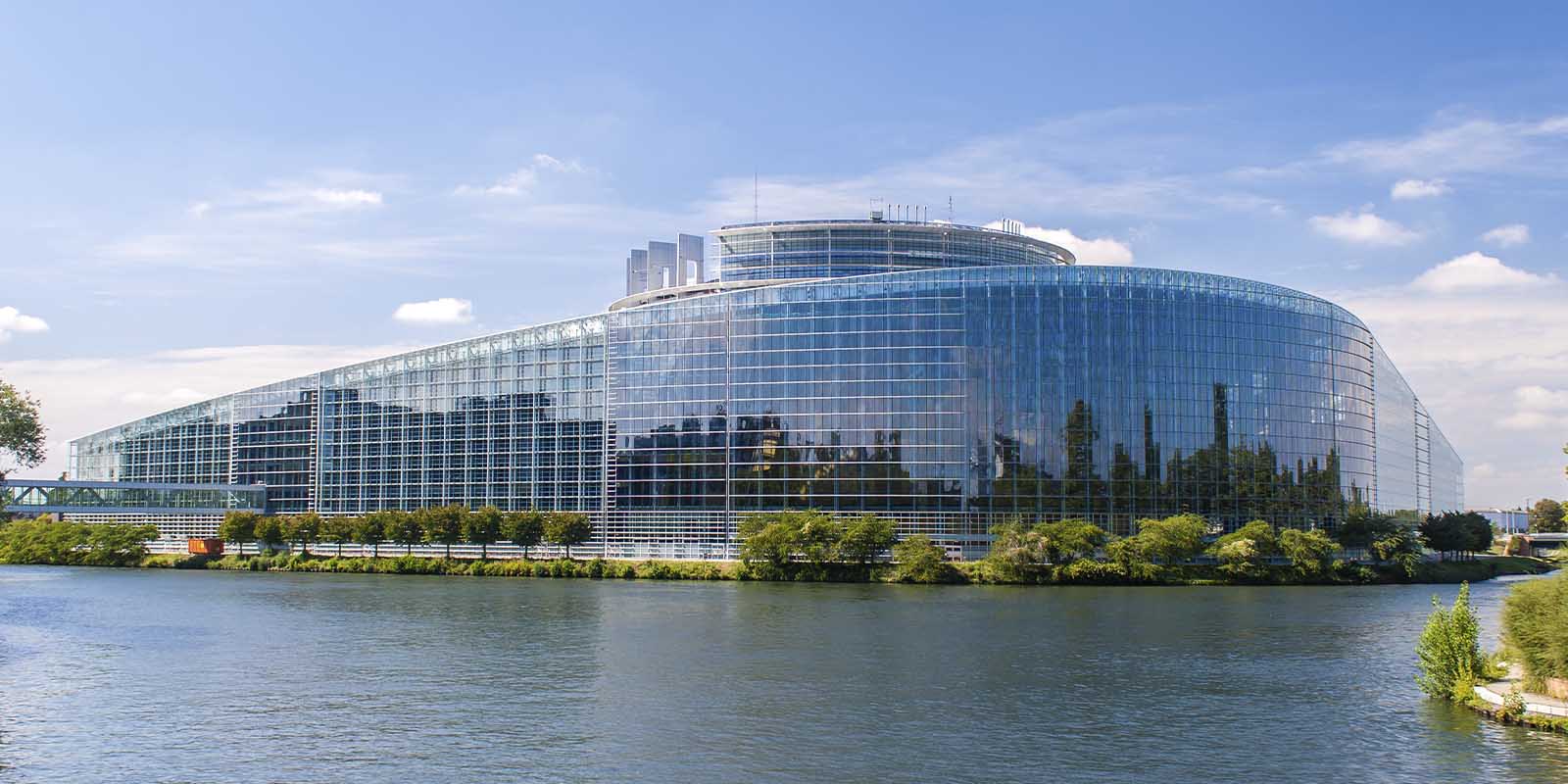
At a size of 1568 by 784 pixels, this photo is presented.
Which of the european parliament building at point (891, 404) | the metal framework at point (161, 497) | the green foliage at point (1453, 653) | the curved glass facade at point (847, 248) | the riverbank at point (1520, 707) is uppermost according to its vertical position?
the curved glass facade at point (847, 248)

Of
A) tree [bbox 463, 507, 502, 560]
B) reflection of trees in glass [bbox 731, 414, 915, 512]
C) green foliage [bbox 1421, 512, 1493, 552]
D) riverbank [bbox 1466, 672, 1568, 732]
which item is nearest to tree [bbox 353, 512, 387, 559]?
tree [bbox 463, 507, 502, 560]

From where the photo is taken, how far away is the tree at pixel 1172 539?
445 ft

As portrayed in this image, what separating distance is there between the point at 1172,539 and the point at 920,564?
2703 centimetres

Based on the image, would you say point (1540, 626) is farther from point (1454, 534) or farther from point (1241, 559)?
point (1454, 534)

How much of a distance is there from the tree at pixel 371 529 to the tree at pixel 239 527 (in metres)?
17.2

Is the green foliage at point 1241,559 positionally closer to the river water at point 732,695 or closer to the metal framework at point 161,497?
the river water at point 732,695

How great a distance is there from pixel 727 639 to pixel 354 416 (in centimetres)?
10883

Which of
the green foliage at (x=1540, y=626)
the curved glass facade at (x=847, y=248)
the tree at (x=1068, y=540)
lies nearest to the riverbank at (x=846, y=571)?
the tree at (x=1068, y=540)

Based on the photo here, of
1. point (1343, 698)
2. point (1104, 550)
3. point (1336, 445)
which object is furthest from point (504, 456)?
point (1343, 698)

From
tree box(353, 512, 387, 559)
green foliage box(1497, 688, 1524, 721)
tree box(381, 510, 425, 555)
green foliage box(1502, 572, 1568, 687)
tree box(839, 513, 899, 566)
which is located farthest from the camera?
tree box(353, 512, 387, 559)

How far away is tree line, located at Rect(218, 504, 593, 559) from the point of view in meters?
153

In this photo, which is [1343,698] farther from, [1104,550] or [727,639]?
[1104,550]

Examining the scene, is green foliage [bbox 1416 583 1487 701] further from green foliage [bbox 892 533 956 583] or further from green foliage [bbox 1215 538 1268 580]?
green foliage [bbox 1215 538 1268 580]

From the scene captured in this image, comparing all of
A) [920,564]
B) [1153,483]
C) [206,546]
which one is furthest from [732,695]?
[206,546]
